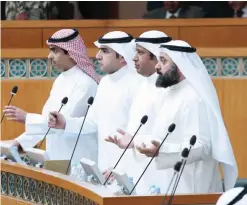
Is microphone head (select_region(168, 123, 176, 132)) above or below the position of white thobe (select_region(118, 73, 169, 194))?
above

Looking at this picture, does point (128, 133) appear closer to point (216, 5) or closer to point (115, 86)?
point (115, 86)

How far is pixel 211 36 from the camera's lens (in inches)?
535

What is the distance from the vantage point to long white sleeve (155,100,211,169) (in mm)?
9633

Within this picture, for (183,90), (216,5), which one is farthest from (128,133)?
Result: (216,5)

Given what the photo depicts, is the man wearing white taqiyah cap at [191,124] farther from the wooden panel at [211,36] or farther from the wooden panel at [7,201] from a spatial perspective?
the wooden panel at [211,36]

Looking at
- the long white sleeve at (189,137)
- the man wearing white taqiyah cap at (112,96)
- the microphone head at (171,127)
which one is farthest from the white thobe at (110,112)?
the microphone head at (171,127)

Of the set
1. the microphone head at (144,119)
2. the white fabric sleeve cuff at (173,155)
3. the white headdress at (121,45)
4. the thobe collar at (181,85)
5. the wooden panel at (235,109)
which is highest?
the thobe collar at (181,85)

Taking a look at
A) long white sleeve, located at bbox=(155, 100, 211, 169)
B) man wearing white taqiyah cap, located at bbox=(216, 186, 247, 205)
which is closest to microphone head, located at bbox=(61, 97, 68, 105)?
long white sleeve, located at bbox=(155, 100, 211, 169)

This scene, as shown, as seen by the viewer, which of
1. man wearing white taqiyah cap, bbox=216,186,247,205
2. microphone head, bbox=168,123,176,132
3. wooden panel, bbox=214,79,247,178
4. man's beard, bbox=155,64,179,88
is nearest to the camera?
man wearing white taqiyah cap, bbox=216,186,247,205

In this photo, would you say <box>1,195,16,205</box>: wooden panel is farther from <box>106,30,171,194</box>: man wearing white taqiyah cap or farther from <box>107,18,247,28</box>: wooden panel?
<box>107,18,247,28</box>: wooden panel

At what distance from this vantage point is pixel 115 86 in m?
11.7

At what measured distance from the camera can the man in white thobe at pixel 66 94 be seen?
1190 centimetres

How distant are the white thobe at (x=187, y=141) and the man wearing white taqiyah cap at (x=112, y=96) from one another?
4.41ft

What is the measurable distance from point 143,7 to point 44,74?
60.1 inches
